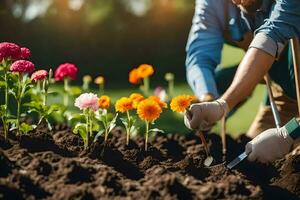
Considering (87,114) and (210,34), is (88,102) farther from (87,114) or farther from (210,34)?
(210,34)

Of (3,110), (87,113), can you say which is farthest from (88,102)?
(3,110)

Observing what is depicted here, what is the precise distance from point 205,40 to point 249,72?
0.88 metres

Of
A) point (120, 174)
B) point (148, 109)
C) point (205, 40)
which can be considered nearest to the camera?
point (120, 174)

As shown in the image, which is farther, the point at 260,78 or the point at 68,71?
the point at 68,71

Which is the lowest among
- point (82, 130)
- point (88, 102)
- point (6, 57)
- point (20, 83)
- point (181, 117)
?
point (181, 117)

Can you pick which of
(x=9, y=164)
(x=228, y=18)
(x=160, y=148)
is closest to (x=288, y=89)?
(x=228, y=18)

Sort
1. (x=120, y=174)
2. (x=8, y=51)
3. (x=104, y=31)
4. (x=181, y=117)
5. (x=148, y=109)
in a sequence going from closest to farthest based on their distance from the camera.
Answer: (x=120, y=174)
(x=8, y=51)
(x=148, y=109)
(x=181, y=117)
(x=104, y=31)

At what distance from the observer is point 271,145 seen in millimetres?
2752

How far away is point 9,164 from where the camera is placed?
2566 mm

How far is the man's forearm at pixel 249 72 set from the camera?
2916 mm

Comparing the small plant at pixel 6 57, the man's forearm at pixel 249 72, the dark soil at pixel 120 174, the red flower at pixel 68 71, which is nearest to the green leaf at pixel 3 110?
the small plant at pixel 6 57

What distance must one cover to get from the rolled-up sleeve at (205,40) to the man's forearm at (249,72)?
71 centimetres

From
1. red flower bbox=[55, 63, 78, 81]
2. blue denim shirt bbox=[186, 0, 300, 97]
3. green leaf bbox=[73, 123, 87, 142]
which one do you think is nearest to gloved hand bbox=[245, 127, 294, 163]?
green leaf bbox=[73, 123, 87, 142]

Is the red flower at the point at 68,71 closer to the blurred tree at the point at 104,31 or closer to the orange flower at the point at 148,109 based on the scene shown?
the orange flower at the point at 148,109
